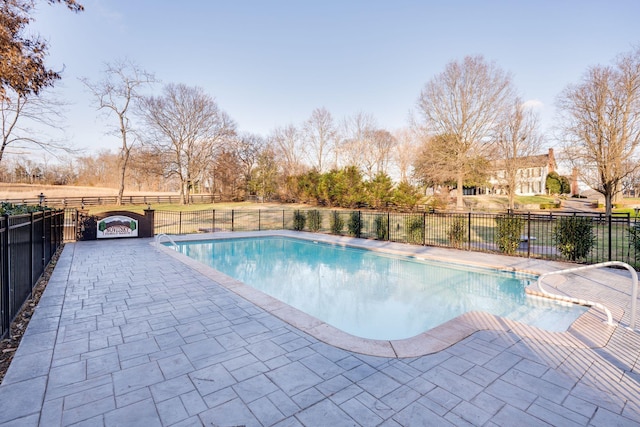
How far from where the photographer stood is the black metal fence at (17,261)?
3383mm

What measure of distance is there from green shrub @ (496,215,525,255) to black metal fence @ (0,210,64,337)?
10.4m

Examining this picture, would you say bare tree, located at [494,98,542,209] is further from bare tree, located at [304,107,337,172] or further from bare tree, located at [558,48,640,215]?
bare tree, located at [304,107,337,172]

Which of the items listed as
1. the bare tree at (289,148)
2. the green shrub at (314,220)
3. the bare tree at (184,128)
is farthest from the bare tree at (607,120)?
the bare tree at (184,128)

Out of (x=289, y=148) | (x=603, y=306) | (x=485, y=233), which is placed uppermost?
(x=289, y=148)

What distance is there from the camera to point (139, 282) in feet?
19.1

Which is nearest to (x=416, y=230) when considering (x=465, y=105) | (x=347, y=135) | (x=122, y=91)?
(x=465, y=105)

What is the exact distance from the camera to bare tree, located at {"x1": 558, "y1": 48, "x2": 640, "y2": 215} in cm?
1792

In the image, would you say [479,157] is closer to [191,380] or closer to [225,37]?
[225,37]

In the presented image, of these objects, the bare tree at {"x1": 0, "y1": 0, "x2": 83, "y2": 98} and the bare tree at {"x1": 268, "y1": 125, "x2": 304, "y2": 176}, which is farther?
the bare tree at {"x1": 268, "y1": 125, "x2": 304, "y2": 176}

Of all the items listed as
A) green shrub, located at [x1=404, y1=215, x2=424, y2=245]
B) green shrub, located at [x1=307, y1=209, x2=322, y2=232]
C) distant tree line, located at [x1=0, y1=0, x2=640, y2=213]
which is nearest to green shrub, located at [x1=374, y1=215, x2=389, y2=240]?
green shrub, located at [x1=404, y1=215, x2=424, y2=245]

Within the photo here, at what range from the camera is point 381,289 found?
6.80 metres

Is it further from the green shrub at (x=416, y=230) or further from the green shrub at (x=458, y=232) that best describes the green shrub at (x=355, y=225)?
the green shrub at (x=458, y=232)

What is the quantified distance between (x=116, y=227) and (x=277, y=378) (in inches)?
451

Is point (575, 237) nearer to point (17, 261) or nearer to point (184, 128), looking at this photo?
point (17, 261)
